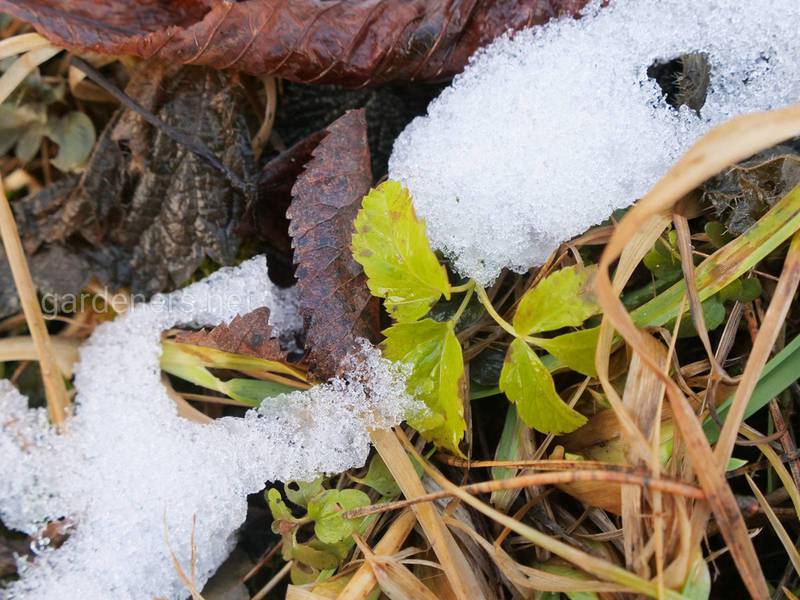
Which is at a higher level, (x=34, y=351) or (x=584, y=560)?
(x=584, y=560)

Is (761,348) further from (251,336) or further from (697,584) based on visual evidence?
(251,336)

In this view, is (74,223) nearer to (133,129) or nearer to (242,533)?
(133,129)

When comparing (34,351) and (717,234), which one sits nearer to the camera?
(717,234)

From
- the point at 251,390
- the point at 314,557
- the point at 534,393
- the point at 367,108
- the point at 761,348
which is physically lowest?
the point at 314,557

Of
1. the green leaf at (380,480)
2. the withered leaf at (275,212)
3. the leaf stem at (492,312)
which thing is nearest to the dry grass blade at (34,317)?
the withered leaf at (275,212)

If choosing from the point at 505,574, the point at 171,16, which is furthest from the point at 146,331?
the point at 505,574

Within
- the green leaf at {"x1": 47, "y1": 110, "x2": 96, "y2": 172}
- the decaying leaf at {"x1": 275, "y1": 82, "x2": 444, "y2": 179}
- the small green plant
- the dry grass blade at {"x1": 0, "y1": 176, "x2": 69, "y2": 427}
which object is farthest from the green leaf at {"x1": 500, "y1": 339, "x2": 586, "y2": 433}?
the green leaf at {"x1": 47, "y1": 110, "x2": 96, "y2": 172}

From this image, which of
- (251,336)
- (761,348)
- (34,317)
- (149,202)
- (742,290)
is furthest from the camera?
(149,202)

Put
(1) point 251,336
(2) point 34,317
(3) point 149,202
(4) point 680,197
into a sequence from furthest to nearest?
(3) point 149,202
(2) point 34,317
(1) point 251,336
(4) point 680,197

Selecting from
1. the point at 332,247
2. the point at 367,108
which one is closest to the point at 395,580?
the point at 332,247

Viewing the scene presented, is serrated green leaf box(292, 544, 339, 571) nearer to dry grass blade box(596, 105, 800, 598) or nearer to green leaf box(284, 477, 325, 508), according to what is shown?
green leaf box(284, 477, 325, 508)
